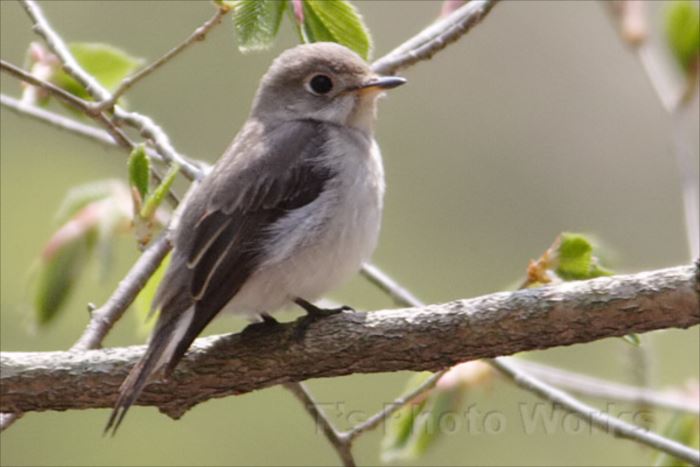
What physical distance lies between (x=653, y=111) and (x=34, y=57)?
6046 mm

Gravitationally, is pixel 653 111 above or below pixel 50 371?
above

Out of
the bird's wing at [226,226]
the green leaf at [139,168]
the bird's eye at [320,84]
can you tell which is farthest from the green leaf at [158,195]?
the bird's eye at [320,84]

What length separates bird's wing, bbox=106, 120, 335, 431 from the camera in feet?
10.9

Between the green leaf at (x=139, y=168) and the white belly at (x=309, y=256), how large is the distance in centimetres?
53

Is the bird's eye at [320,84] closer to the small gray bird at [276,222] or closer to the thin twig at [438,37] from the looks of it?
the small gray bird at [276,222]

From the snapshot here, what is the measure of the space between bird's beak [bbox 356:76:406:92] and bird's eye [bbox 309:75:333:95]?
4.3 inches

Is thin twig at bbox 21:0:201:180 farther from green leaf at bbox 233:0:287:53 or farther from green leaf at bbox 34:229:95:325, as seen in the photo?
green leaf at bbox 233:0:287:53

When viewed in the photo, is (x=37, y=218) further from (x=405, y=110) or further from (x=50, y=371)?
(x=50, y=371)

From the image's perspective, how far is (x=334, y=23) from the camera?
3.34 metres

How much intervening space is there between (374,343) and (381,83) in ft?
3.37

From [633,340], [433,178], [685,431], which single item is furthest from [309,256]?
[433,178]

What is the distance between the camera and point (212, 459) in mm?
8289

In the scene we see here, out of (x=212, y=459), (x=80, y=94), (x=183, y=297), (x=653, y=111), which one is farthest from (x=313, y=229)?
(x=653, y=111)

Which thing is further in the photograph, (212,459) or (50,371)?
(212,459)
